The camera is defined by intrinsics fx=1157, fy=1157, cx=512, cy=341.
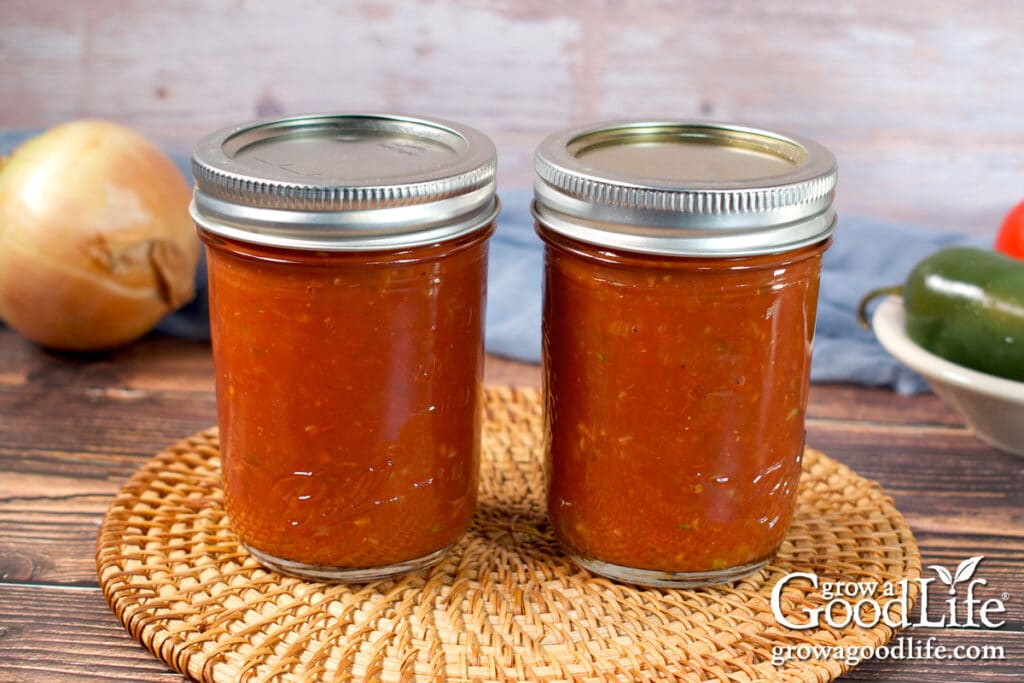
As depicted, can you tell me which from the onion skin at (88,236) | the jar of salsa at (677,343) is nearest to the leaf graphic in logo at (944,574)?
the jar of salsa at (677,343)

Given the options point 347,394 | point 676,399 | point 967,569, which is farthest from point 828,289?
point 347,394

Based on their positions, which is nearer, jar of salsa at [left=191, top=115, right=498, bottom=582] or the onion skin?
jar of salsa at [left=191, top=115, right=498, bottom=582]

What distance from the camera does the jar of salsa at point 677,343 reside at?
0.90 meters

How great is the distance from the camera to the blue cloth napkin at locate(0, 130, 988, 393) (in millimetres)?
1541

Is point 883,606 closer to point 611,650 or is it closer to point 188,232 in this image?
point 611,650

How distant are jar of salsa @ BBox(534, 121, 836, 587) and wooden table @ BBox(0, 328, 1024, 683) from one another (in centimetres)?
18

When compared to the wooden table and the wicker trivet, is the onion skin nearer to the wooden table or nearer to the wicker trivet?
the wooden table

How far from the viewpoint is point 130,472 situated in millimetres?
1269

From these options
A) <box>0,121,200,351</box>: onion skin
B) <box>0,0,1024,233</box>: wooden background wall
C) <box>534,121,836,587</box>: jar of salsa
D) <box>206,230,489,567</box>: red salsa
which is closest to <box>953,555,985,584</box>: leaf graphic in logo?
<box>534,121,836,587</box>: jar of salsa

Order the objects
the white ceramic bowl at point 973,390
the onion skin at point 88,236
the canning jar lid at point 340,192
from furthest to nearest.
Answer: the onion skin at point 88,236, the white ceramic bowl at point 973,390, the canning jar lid at point 340,192

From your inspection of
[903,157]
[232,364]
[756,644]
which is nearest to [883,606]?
[756,644]

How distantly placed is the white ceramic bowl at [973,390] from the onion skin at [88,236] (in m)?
0.92

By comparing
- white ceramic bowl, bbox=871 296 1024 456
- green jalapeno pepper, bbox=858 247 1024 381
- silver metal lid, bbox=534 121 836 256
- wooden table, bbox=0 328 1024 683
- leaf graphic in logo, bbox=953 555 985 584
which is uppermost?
silver metal lid, bbox=534 121 836 256

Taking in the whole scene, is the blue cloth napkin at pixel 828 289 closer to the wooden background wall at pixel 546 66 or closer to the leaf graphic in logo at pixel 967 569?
the wooden background wall at pixel 546 66
